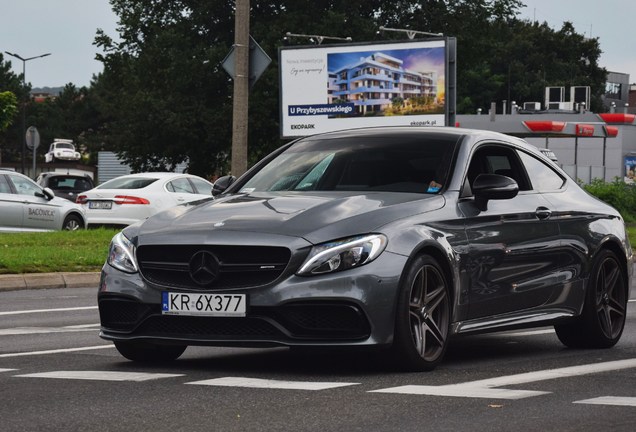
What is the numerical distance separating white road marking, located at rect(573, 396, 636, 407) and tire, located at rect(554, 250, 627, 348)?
290cm

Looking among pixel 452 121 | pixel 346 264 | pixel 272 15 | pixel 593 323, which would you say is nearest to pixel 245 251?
pixel 346 264

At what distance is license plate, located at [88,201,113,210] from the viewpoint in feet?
96.4

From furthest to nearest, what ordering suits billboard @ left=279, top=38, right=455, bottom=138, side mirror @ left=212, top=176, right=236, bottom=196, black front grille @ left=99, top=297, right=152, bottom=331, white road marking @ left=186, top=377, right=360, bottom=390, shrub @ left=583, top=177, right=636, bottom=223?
shrub @ left=583, top=177, right=636, bottom=223 < billboard @ left=279, top=38, right=455, bottom=138 < side mirror @ left=212, top=176, right=236, bottom=196 < black front grille @ left=99, top=297, right=152, bottom=331 < white road marking @ left=186, top=377, right=360, bottom=390

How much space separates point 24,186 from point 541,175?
19.9 metres

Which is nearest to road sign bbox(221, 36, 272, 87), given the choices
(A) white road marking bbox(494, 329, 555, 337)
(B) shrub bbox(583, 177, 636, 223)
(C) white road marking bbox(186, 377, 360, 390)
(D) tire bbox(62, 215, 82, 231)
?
(D) tire bbox(62, 215, 82, 231)

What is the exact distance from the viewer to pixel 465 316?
8617 mm

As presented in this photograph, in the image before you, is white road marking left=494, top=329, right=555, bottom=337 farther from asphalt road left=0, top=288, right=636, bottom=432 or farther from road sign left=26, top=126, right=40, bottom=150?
road sign left=26, top=126, right=40, bottom=150

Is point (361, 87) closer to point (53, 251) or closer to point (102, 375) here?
point (53, 251)

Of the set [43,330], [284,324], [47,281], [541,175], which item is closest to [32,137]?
[47,281]

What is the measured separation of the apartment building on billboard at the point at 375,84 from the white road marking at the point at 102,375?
100 ft

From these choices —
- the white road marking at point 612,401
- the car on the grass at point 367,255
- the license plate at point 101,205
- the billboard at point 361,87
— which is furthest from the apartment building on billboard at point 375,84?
the white road marking at point 612,401

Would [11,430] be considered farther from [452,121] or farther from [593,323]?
[452,121]

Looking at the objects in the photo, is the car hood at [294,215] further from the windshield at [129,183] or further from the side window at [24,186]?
the windshield at [129,183]

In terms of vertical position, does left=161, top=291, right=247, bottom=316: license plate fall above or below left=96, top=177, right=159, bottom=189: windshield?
above
